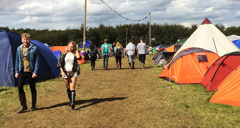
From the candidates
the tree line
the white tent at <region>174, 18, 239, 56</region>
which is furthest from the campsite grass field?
the tree line

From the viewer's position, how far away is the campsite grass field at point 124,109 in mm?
5078

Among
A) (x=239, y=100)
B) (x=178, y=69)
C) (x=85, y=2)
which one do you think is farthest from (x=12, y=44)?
(x=85, y=2)

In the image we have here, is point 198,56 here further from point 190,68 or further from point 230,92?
point 230,92

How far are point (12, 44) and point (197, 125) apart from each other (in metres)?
8.18

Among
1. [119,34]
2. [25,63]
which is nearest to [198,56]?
[25,63]

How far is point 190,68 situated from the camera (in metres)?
9.84

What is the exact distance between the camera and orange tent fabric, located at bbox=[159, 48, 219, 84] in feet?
31.7

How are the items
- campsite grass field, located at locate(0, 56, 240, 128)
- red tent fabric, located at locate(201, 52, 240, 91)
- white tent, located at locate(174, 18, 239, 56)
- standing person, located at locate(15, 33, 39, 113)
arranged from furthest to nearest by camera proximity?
white tent, located at locate(174, 18, 239, 56) < red tent fabric, located at locate(201, 52, 240, 91) < standing person, located at locate(15, 33, 39, 113) < campsite grass field, located at locate(0, 56, 240, 128)

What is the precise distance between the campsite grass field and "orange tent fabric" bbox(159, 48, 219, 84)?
79 centimetres

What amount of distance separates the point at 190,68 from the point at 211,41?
73.4 inches

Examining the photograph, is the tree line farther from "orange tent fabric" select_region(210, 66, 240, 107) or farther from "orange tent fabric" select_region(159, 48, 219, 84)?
"orange tent fabric" select_region(210, 66, 240, 107)

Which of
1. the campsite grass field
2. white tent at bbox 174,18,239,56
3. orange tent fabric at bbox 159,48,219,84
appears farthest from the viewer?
white tent at bbox 174,18,239,56

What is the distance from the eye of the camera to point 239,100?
609cm

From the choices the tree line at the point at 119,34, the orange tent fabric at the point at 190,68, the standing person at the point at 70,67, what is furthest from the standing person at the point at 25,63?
the tree line at the point at 119,34
